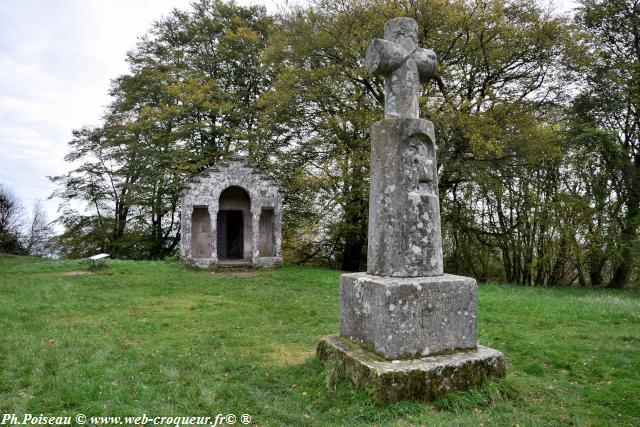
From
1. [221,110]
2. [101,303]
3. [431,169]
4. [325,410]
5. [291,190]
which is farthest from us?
[221,110]

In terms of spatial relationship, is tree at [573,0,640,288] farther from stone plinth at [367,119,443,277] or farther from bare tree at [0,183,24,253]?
bare tree at [0,183,24,253]

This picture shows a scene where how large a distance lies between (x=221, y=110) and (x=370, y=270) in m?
20.7

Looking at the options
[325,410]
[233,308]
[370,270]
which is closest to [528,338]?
A: [370,270]

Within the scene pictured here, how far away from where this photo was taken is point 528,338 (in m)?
7.59

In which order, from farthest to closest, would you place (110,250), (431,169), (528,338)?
(110,250) → (528,338) → (431,169)

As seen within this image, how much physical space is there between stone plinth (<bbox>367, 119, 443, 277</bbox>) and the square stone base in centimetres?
92

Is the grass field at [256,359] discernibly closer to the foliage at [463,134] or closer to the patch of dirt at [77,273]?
the patch of dirt at [77,273]

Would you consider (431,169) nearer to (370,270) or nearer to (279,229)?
(370,270)

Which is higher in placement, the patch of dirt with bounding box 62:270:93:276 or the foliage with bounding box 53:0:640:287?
the foliage with bounding box 53:0:640:287

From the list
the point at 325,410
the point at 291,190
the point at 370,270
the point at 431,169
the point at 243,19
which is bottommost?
the point at 325,410

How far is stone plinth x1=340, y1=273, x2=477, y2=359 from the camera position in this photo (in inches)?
189

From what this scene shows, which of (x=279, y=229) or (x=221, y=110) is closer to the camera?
(x=279, y=229)

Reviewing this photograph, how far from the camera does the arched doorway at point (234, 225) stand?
20812 millimetres

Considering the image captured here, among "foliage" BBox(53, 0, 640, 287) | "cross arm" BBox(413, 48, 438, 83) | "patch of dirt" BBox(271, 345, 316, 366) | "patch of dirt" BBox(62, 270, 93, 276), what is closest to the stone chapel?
"foliage" BBox(53, 0, 640, 287)
